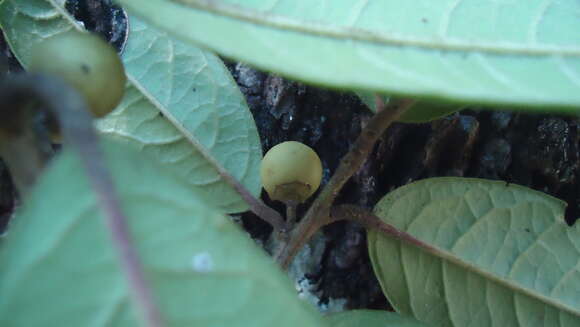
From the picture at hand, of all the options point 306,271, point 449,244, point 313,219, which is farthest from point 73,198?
point 306,271

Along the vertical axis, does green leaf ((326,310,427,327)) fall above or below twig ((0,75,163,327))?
below

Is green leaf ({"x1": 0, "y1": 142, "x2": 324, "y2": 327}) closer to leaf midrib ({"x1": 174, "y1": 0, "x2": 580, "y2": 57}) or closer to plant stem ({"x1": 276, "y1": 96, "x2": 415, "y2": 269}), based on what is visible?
leaf midrib ({"x1": 174, "y1": 0, "x2": 580, "y2": 57})

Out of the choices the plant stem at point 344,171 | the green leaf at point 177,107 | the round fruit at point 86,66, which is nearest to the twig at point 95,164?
the round fruit at point 86,66

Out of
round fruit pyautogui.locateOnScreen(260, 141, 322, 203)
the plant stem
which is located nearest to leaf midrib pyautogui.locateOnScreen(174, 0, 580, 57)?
the plant stem

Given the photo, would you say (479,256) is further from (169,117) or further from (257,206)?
(169,117)

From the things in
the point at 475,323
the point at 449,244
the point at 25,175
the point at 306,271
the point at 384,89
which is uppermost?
the point at 384,89

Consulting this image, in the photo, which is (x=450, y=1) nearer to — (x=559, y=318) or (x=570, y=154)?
(x=559, y=318)

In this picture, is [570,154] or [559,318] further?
[570,154]
